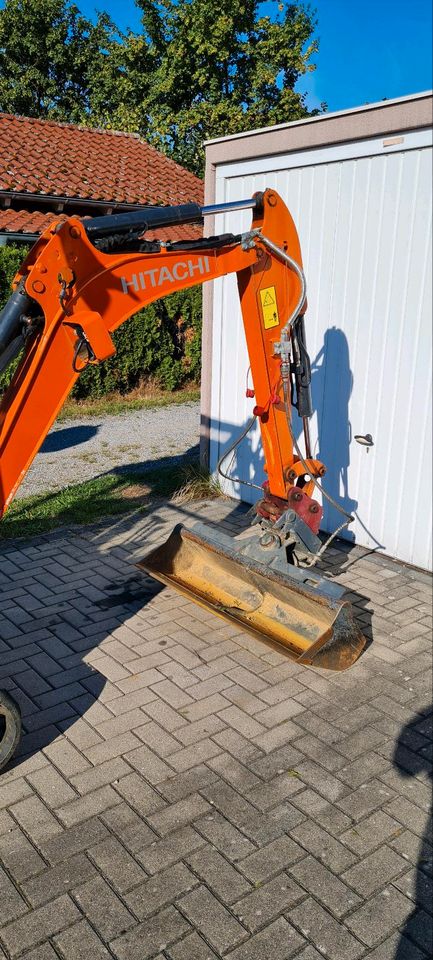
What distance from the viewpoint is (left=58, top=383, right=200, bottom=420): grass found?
12.0 meters

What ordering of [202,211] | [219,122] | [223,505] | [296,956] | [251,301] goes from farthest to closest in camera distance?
[219,122] < [223,505] < [251,301] < [202,211] < [296,956]

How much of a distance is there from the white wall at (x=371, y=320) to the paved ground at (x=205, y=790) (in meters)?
1.11

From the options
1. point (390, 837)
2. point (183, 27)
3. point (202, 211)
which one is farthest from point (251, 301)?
point (183, 27)

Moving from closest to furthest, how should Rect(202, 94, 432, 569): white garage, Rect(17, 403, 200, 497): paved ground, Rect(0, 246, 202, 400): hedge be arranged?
Rect(202, 94, 432, 569): white garage
Rect(17, 403, 200, 497): paved ground
Rect(0, 246, 202, 400): hedge

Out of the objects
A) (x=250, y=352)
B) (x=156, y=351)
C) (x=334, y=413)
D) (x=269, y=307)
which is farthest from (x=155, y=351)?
(x=269, y=307)

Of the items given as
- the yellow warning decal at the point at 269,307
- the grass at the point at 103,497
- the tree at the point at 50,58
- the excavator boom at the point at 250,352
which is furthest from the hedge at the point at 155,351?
the tree at the point at 50,58

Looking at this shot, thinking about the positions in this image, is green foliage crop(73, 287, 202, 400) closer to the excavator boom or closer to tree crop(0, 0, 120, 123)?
the excavator boom

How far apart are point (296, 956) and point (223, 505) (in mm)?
5206

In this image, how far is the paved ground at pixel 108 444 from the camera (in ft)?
28.1

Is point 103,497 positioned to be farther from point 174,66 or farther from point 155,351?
point 174,66

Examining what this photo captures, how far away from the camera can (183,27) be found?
22875mm

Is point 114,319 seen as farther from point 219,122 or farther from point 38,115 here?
point 38,115

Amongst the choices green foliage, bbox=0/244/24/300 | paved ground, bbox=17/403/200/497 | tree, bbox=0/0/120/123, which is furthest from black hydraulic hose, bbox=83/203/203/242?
tree, bbox=0/0/120/123

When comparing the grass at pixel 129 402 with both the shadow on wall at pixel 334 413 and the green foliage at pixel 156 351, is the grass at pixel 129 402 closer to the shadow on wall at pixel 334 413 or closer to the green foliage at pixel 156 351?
the green foliage at pixel 156 351
